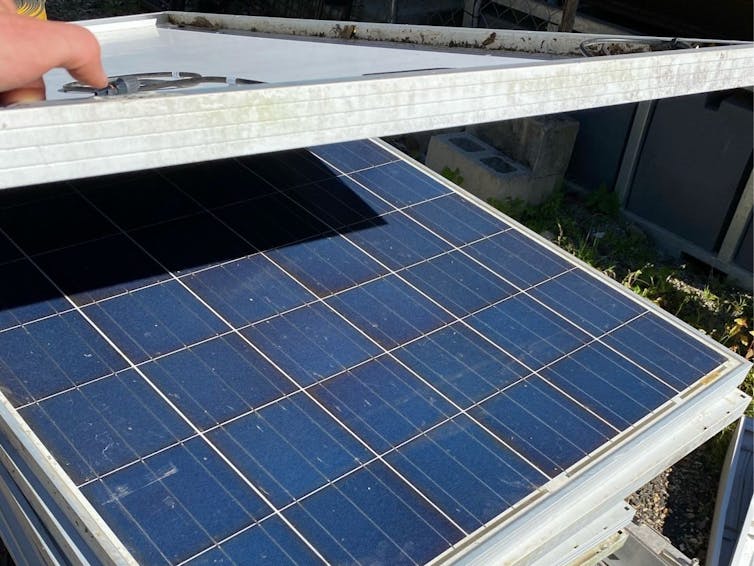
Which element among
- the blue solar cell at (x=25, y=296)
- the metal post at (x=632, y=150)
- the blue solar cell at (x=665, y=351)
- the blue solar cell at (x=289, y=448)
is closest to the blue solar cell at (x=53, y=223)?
the blue solar cell at (x=25, y=296)

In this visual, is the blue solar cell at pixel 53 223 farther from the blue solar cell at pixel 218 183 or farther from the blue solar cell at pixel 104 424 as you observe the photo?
the blue solar cell at pixel 104 424

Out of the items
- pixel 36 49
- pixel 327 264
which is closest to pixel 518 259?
pixel 327 264

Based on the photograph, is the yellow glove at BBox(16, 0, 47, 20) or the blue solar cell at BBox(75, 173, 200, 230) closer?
the yellow glove at BBox(16, 0, 47, 20)

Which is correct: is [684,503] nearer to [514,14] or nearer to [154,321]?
[154,321]

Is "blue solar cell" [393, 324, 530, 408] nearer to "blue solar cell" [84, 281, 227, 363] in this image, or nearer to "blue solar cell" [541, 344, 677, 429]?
"blue solar cell" [541, 344, 677, 429]

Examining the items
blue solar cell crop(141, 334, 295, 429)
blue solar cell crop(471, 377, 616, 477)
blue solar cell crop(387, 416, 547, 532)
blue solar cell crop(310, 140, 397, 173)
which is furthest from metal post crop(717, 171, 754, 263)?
blue solar cell crop(141, 334, 295, 429)

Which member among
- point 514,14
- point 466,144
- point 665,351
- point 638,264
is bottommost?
point 638,264
